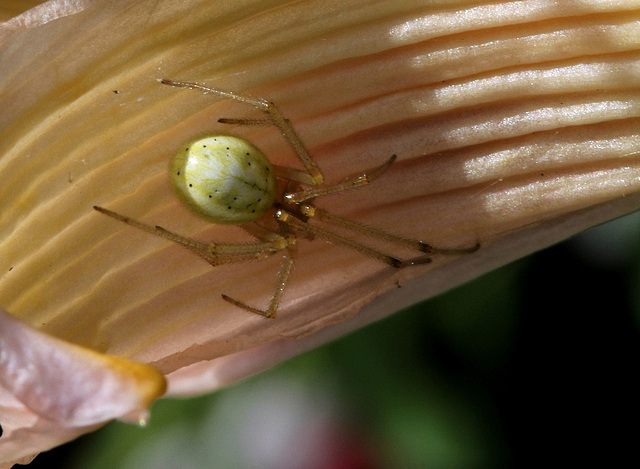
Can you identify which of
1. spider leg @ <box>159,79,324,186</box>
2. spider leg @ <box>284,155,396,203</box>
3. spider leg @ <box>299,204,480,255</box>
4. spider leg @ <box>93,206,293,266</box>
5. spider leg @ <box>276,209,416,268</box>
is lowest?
spider leg @ <box>93,206,293,266</box>


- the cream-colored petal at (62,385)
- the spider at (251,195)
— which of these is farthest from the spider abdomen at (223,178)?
the cream-colored petal at (62,385)

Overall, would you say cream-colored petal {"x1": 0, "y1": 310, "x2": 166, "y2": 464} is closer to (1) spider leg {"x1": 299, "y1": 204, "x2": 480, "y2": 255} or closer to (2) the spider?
(2) the spider

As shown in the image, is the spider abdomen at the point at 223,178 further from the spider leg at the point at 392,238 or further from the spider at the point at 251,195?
the spider leg at the point at 392,238

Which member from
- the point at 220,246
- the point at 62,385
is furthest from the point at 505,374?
the point at 62,385

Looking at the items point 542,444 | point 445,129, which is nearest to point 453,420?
point 542,444

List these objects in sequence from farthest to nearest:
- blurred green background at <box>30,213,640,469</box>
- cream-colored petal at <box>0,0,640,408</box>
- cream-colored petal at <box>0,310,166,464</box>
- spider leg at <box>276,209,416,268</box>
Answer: blurred green background at <box>30,213,640,469</box>
spider leg at <box>276,209,416,268</box>
cream-colored petal at <box>0,0,640,408</box>
cream-colored petal at <box>0,310,166,464</box>

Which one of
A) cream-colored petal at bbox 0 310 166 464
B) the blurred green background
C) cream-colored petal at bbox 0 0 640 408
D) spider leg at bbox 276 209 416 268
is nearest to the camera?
cream-colored petal at bbox 0 310 166 464

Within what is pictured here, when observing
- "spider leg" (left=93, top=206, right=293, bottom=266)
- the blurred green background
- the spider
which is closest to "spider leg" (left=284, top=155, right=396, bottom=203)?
the spider

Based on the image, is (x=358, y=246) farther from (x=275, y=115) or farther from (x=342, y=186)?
(x=275, y=115)
